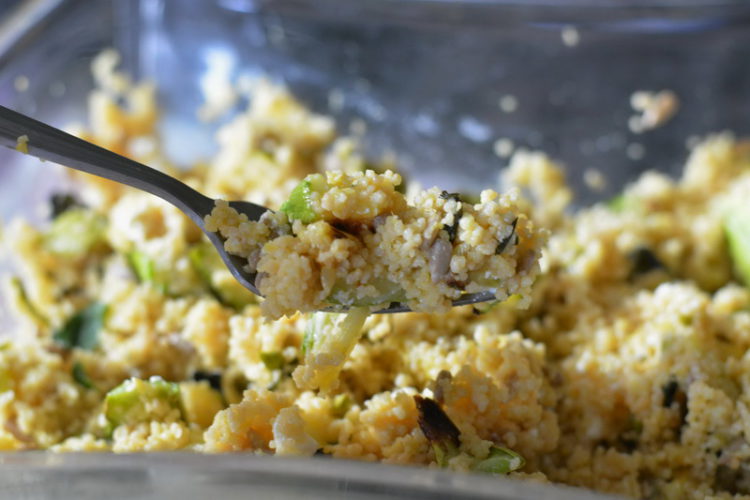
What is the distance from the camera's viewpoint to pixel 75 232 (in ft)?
4.22

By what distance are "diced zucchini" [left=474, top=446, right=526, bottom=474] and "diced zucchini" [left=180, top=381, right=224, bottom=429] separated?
0.35 m

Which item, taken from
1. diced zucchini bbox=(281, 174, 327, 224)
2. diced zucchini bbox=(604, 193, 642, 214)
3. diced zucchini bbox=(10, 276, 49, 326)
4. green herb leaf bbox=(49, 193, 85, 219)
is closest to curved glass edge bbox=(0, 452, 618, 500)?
diced zucchini bbox=(281, 174, 327, 224)

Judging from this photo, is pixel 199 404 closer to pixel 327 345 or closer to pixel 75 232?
pixel 327 345

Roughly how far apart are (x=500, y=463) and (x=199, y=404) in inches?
15.7

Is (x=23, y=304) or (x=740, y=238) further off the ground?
(x=740, y=238)

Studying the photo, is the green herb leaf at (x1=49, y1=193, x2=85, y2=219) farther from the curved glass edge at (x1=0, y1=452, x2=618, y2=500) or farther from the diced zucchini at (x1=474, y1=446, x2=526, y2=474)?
the diced zucchini at (x1=474, y1=446, x2=526, y2=474)

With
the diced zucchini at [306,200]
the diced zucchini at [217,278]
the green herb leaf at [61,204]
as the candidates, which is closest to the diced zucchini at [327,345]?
the diced zucchini at [306,200]

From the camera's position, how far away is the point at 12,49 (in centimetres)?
134

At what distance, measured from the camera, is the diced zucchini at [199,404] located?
97cm

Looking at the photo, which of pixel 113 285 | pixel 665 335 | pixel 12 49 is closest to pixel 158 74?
pixel 12 49

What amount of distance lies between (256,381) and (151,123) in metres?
0.75

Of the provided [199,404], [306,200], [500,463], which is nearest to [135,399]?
[199,404]

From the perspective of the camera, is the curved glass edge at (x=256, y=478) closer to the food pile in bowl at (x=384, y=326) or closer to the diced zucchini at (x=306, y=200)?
the food pile in bowl at (x=384, y=326)

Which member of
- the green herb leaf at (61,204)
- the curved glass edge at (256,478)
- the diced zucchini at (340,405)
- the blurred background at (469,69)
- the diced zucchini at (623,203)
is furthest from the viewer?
the blurred background at (469,69)
